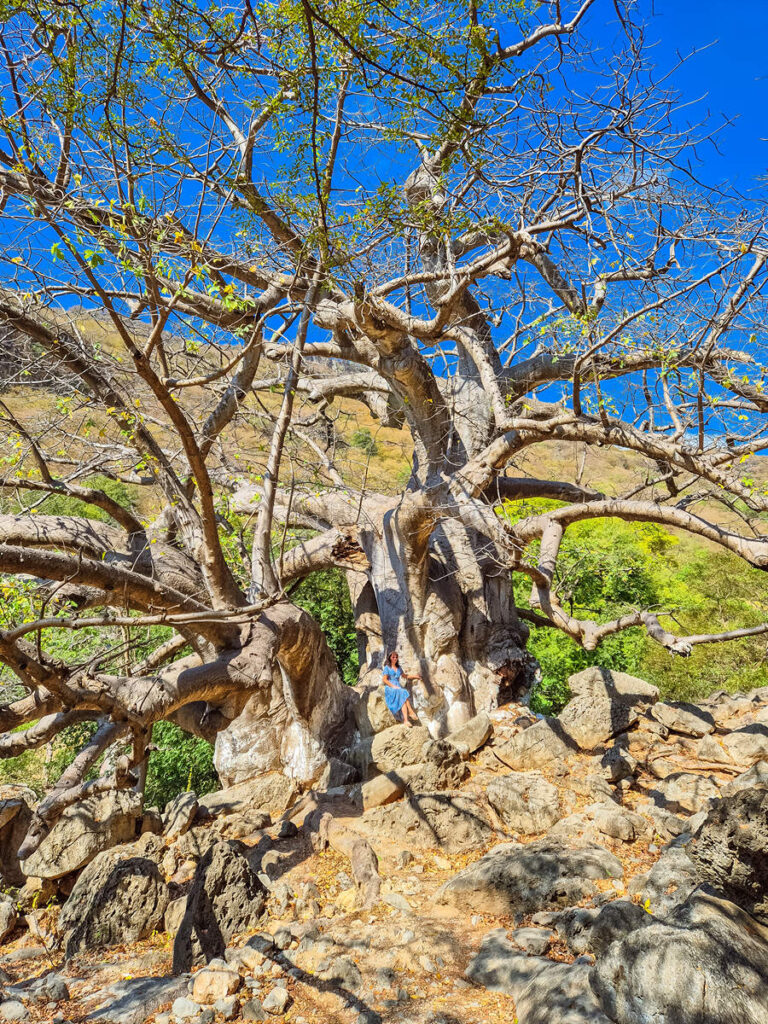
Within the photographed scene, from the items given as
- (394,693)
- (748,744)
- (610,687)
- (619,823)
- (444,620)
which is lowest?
(619,823)

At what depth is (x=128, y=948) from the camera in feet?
14.8

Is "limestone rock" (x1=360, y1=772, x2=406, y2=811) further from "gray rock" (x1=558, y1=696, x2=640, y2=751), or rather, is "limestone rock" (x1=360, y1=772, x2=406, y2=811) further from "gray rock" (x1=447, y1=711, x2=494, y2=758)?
"gray rock" (x1=558, y1=696, x2=640, y2=751)

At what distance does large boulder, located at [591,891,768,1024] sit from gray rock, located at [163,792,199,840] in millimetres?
4806

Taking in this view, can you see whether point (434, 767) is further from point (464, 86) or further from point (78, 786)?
point (464, 86)

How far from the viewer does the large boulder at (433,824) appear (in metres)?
5.12

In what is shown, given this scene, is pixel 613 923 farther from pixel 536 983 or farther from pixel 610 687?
pixel 610 687

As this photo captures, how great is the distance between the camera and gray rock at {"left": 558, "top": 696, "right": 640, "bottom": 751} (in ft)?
22.1

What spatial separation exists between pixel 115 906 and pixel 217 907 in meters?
1.02

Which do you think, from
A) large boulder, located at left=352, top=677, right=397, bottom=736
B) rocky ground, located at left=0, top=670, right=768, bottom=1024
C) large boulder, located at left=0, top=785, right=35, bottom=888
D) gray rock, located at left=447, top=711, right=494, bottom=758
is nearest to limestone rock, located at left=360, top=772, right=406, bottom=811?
rocky ground, located at left=0, top=670, right=768, bottom=1024

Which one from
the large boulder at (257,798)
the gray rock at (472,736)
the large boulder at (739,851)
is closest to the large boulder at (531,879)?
the large boulder at (739,851)

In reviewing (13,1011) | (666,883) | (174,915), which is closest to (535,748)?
(666,883)

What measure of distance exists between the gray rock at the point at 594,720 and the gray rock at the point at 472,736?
2.69ft

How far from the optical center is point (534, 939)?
357 centimetres

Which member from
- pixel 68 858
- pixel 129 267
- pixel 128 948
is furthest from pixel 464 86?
pixel 68 858
